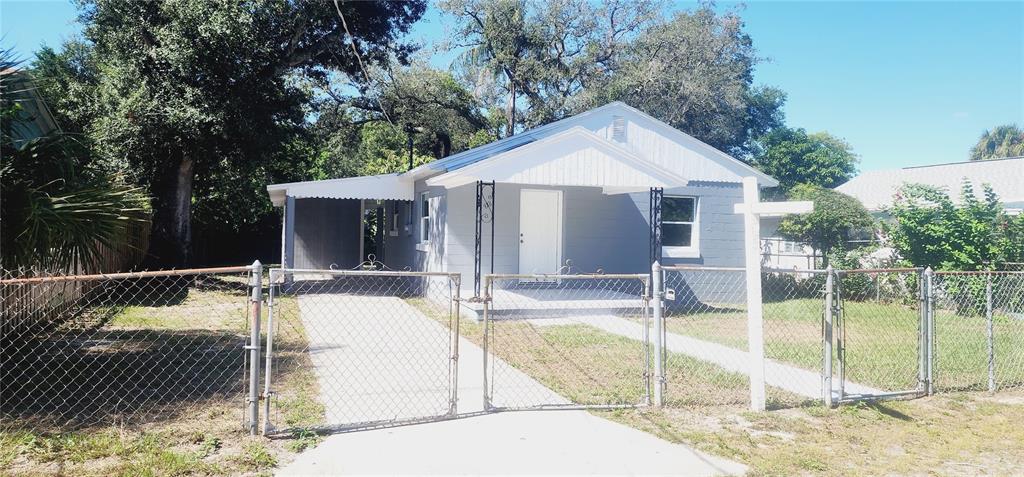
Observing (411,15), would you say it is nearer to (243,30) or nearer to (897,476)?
(243,30)

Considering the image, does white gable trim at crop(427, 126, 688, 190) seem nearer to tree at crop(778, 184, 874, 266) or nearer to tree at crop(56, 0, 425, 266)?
Result: tree at crop(56, 0, 425, 266)

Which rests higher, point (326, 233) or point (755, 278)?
point (326, 233)

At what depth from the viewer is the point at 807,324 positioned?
479 inches

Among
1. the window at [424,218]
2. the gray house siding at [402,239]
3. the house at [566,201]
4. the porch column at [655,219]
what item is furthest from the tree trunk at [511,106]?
the porch column at [655,219]

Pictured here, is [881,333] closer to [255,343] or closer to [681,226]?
[681,226]

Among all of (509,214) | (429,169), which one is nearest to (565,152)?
(509,214)

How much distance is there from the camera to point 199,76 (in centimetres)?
1509

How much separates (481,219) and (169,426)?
7.98 meters

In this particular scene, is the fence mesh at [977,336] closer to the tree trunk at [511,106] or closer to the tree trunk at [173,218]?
the tree trunk at [173,218]

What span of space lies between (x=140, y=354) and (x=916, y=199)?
1493cm

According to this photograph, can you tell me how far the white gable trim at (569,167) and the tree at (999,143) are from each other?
5249 cm

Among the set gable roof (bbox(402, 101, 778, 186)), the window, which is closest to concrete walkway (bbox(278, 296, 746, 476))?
the window

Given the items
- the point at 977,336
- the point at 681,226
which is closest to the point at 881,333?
the point at 977,336

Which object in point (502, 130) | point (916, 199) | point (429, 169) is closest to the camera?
point (429, 169)
